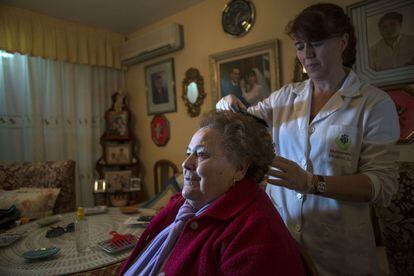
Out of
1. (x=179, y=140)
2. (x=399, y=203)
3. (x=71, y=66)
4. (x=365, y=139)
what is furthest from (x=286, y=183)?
(x=71, y=66)

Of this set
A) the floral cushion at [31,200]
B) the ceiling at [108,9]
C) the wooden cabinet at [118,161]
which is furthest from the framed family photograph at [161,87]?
the floral cushion at [31,200]

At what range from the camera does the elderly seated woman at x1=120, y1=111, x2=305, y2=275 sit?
74 cm

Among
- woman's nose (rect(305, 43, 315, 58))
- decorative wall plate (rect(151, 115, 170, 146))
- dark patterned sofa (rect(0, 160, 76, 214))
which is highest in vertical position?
woman's nose (rect(305, 43, 315, 58))

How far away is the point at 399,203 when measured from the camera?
1.20m

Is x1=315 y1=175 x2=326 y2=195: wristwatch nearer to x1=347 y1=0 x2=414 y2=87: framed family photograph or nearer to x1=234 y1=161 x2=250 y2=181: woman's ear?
x1=234 y1=161 x2=250 y2=181: woman's ear

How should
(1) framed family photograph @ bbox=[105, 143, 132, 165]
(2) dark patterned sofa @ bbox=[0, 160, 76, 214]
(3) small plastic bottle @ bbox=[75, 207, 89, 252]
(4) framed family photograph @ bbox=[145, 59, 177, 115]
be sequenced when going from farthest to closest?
(1) framed family photograph @ bbox=[105, 143, 132, 165], (4) framed family photograph @ bbox=[145, 59, 177, 115], (2) dark patterned sofa @ bbox=[0, 160, 76, 214], (3) small plastic bottle @ bbox=[75, 207, 89, 252]

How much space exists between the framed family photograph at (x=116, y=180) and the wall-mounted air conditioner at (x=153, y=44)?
1.33 m

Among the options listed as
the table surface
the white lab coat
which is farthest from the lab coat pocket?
the table surface

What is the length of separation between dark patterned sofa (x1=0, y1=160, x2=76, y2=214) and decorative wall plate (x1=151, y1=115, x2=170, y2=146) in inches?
38.4

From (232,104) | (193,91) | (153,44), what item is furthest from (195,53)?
(232,104)

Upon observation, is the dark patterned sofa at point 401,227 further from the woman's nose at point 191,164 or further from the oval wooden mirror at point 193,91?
the oval wooden mirror at point 193,91

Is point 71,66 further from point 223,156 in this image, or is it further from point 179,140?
point 223,156

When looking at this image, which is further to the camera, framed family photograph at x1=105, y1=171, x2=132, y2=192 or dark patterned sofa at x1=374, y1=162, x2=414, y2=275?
framed family photograph at x1=105, y1=171, x2=132, y2=192

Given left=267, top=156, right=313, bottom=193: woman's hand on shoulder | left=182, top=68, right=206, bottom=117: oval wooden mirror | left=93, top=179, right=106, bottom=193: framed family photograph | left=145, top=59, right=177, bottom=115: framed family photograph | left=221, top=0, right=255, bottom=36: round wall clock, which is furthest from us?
left=145, top=59, right=177, bottom=115: framed family photograph
